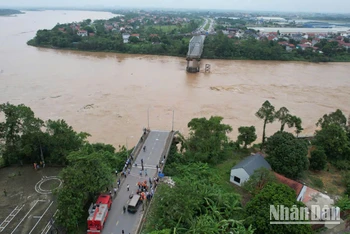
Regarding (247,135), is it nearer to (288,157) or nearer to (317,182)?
(288,157)

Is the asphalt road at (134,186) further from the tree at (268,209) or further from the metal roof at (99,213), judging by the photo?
the tree at (268,209)

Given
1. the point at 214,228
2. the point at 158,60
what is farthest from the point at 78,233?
the point at 158,60

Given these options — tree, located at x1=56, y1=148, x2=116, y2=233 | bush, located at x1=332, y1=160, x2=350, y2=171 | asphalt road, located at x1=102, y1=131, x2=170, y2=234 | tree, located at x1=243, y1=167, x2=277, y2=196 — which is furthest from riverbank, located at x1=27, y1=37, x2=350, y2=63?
tree, located at x1=56, y1=148, x2=116, y2=233

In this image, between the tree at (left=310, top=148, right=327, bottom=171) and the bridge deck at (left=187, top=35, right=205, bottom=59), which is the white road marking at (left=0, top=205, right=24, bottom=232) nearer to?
the tree at (left=310, top=148, right=327, bottom=171)

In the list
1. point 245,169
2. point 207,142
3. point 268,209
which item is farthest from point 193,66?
point 268,209

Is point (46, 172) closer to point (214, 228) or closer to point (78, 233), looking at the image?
point (78, 233)
